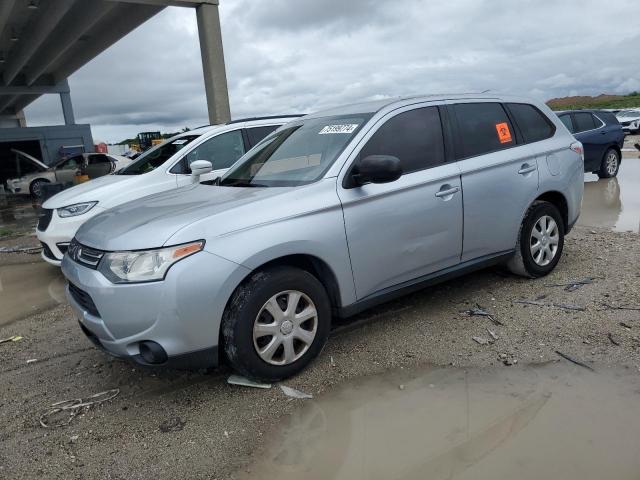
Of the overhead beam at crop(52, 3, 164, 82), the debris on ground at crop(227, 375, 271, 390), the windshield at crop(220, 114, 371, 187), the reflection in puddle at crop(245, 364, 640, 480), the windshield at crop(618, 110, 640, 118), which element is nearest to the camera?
the reflection in puddle at crop(245, 364, 640, 480)

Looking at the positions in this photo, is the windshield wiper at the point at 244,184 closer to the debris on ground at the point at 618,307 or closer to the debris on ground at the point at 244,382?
the debris on ground at the point at 244,382

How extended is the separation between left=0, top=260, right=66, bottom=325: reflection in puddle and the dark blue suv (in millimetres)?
9623

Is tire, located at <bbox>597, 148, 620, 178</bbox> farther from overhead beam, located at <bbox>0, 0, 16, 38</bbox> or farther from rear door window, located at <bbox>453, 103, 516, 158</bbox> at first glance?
overhead beam, located at <bbox>0, 0, 16, 38</bbox>

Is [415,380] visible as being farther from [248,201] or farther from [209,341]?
→ [248,201]

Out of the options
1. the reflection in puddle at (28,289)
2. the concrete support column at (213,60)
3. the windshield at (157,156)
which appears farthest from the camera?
the concrete support column at (213,60)

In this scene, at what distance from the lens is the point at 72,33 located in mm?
18047

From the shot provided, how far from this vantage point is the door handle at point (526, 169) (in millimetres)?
4503

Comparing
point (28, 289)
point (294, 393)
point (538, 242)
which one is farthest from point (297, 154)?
point (28, 289)

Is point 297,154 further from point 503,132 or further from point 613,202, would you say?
point 613,202

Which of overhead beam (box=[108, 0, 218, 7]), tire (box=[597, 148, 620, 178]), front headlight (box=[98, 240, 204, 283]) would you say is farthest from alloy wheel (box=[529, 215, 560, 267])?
overhead beam (box=[108, 0, 218, 7])

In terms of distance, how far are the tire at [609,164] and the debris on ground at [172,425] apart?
432 inches

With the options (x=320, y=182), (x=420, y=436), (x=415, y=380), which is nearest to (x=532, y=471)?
(x=420, y=436)

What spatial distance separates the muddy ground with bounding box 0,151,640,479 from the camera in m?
2.76

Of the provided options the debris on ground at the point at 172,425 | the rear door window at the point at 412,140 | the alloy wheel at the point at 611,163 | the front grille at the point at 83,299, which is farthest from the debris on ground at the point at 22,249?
the alloy wheel at the point at 611,163
